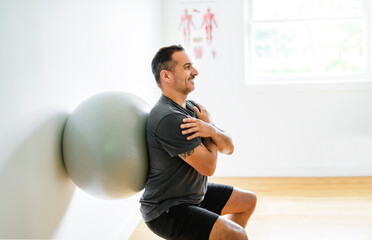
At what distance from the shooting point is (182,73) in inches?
68.4

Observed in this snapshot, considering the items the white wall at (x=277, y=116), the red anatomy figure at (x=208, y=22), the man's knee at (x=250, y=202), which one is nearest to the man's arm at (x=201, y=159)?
the man's knee at (x=250, y=202)

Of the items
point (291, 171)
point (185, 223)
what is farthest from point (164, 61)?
point (291, 171)

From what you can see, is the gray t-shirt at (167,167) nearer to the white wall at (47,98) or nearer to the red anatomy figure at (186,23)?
the white wall at (47,98)

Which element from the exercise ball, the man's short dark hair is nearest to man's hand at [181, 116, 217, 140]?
the exercise ball

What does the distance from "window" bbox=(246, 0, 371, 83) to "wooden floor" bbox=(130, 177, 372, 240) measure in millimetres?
1073

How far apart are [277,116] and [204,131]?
2.23 metres

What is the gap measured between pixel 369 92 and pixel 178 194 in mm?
2701

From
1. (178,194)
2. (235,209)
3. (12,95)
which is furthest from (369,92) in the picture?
(12,95)

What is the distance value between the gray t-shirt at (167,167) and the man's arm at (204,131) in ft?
0.09

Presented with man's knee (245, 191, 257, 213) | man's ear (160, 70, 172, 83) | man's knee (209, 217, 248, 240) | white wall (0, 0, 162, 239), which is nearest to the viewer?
white wall (0, 0, 162, 239)

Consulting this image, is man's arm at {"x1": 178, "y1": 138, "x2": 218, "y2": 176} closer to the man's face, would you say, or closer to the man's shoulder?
the man's shoulder

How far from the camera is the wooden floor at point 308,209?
240 cm

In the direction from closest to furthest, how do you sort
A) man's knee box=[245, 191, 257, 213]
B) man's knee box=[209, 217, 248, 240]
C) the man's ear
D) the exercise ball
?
the exercise ball → man's knee box=[209, 217, 248, 240] → the man's ear → man's knee box=[245, 191, 257, 213]

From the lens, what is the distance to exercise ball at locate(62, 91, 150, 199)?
1.36 m
